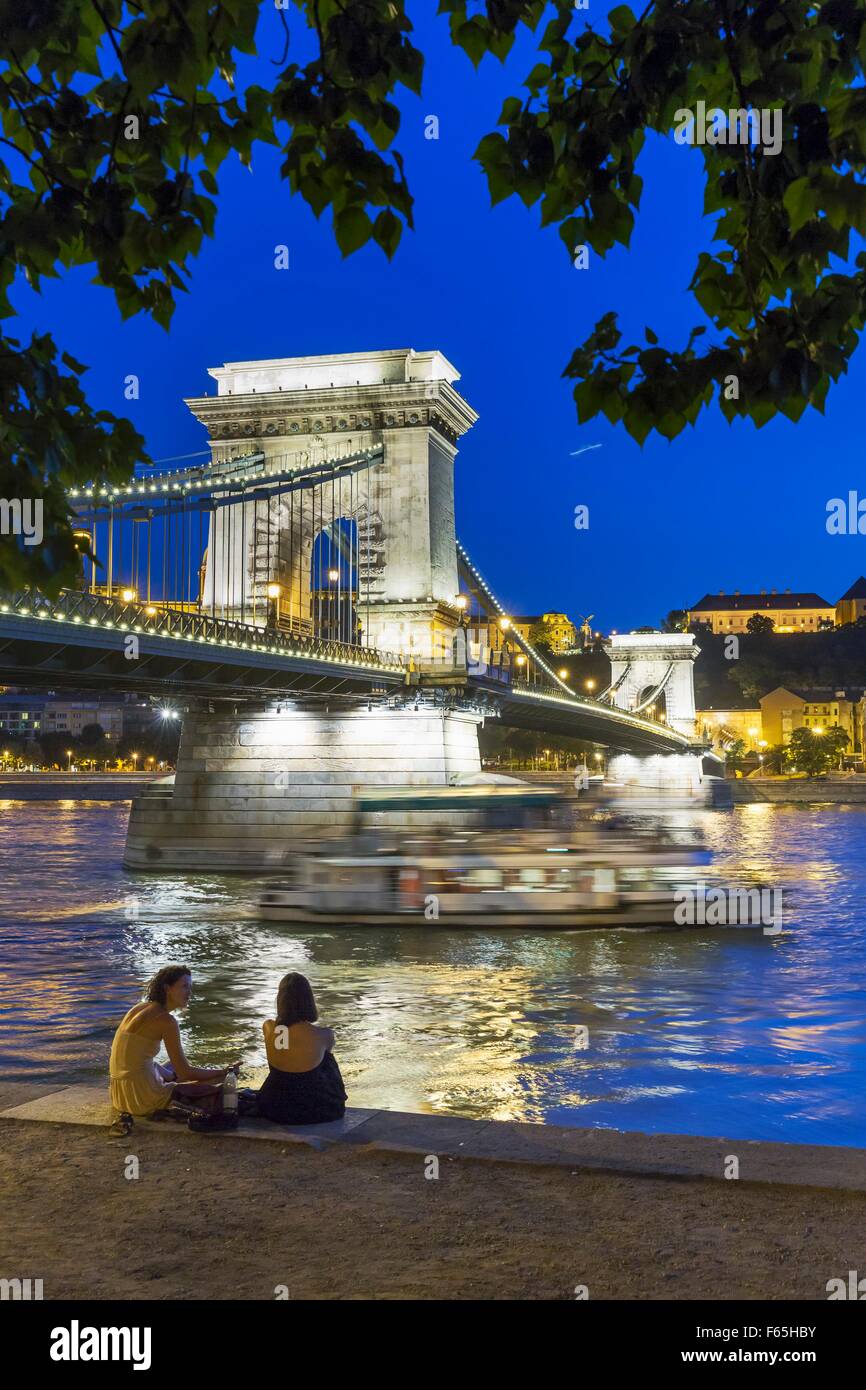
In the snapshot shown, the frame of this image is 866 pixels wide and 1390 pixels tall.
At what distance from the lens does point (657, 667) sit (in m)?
111

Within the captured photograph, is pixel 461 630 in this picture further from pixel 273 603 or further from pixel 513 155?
pixel 513 155

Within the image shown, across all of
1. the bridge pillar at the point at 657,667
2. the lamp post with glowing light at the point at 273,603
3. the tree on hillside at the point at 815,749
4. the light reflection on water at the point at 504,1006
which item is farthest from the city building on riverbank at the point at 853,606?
the light reflection on water at the point at 504,1006

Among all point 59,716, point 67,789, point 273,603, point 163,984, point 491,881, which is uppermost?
point 59,716

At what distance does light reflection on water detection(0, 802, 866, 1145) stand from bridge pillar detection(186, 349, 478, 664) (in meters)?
19.9

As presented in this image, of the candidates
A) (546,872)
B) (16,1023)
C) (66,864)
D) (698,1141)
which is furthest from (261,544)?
(698,1141)

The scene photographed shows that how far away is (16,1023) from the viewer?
53.5 feet

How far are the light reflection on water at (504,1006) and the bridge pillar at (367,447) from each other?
19.9 meters

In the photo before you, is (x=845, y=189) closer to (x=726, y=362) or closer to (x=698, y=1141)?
(x=726, y=362)

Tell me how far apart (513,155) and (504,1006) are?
13.9 metres

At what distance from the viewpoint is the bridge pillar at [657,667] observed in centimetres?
10981

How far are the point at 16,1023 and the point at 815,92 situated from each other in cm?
1468

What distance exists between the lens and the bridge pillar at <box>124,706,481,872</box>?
41.7m

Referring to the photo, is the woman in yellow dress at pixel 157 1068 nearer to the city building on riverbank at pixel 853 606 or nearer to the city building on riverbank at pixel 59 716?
the city building on riverbank at pixel 59 716

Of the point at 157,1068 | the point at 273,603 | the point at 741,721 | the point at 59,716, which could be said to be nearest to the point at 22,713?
the point at 59,716
